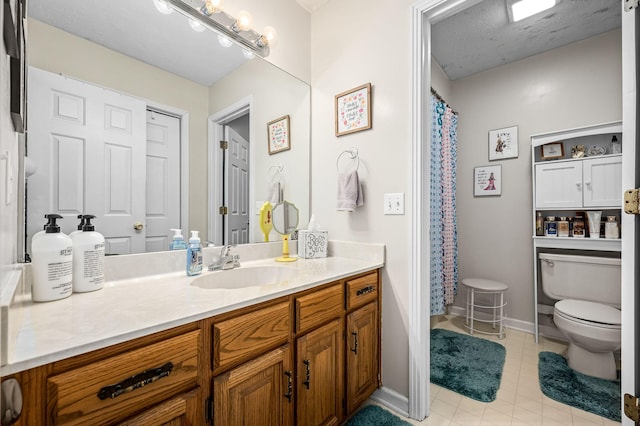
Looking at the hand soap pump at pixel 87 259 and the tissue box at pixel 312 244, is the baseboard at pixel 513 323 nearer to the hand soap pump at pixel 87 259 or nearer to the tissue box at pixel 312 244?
the tissue box at pixel 312 244

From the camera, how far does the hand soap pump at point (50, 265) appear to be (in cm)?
82

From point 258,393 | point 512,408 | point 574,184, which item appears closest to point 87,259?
point 258,393

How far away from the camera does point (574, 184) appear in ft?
7.41

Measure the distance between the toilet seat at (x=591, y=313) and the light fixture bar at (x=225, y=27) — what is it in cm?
253

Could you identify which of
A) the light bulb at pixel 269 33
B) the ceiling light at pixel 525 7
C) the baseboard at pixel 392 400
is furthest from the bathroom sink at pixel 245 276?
the ceiling light at pixel 525 7

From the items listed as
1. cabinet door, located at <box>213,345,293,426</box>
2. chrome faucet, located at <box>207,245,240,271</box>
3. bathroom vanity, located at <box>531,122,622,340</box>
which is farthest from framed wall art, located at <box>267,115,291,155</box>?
bathroom vanity, located at <box>531,122,622,340</box>

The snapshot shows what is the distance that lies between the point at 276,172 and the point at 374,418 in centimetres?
145

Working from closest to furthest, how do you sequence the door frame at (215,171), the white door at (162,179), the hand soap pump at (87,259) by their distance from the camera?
1. the hand soap pump at (87,259)
2. the white door at (162,179)
3. the door frame at (215,171)

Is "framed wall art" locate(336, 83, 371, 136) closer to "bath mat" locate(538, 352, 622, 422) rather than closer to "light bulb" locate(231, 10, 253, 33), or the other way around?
"light bulb" locate(231, 10, 253, 33)

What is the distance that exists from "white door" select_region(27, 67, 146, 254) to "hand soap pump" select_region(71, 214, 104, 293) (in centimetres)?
12

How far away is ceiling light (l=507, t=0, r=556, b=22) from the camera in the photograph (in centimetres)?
190

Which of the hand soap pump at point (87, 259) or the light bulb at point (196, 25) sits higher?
the light bulb at point (196, 25)

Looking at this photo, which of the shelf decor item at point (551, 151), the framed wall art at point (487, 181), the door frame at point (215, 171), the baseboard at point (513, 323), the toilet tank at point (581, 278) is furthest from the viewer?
the framed wall art at point (487, 181)

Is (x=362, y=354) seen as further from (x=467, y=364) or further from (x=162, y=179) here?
(x=162, y=179)
